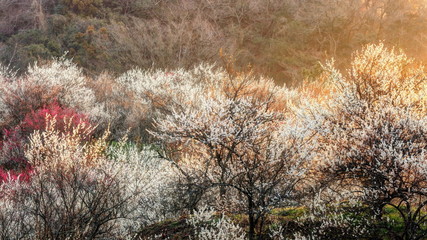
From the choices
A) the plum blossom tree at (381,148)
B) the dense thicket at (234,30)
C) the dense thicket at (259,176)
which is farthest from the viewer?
the dense thicket at (234,30)

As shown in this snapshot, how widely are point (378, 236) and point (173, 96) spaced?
10.3m

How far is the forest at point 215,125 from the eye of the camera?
20.3 ft

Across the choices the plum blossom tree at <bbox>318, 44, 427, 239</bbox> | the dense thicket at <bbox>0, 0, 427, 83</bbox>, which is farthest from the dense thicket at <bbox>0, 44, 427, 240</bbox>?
the dense thicket at <bbox>0, 0, 427, 83</bbox>

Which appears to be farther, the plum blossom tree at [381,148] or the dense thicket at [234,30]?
the dense thicket at [234,30]

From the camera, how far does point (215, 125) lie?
684 centimetres

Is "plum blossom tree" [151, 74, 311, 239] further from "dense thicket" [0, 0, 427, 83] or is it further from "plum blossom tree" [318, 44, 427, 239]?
"dense thicket" [0, 0, 427, 83]

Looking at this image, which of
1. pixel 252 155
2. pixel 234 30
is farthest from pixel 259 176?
pixel 234 30

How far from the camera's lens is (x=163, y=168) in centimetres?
1173

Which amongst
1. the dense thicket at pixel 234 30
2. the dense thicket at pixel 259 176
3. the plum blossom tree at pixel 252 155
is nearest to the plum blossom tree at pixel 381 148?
the dense thicket at pixel 259 176

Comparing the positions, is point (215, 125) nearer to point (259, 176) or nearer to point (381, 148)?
point (259, 176)

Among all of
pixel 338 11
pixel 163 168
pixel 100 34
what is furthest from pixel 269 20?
pixel 163 168

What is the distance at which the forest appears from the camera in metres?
6.19

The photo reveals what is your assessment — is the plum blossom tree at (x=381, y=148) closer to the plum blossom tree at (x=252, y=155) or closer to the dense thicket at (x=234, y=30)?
the plum blossom tree at (x=252, y=155)

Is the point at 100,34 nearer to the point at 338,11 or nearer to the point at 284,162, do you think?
the point at 338,11
